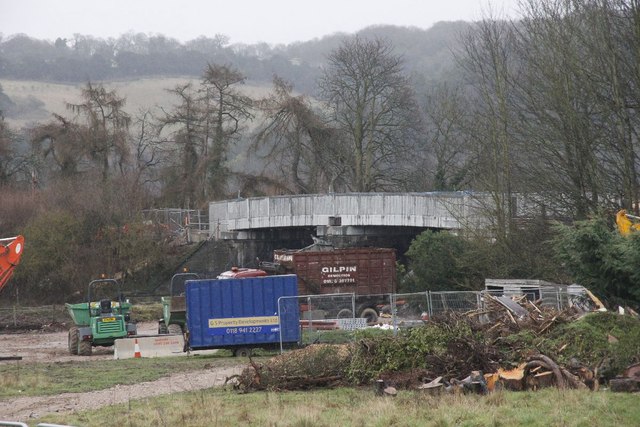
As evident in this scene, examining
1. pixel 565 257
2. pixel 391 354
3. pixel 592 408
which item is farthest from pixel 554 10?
pixel 592 408

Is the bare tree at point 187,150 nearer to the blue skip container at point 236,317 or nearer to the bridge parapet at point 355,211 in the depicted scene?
the bridge parapet at point 355,211

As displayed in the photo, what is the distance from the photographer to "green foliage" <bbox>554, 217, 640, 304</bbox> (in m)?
20.4

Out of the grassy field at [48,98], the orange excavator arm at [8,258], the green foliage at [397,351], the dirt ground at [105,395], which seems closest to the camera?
the dirt ground at [105,395]

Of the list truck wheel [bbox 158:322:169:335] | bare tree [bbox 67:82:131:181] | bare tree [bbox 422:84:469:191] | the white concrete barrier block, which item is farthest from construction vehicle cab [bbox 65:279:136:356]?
bare tree [bbox 67:82:131:181]

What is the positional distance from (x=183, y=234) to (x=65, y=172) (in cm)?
1119

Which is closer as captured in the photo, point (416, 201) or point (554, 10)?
point (554, 10)

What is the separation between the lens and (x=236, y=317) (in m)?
29.0

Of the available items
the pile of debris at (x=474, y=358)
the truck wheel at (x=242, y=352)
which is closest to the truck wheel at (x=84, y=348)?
the truck wheel at (x=242, y=352)

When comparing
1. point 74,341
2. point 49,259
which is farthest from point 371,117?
point 74,341

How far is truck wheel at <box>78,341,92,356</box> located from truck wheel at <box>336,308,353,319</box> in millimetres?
8603

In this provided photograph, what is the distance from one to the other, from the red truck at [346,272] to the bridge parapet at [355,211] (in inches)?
214

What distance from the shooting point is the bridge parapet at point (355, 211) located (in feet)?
161

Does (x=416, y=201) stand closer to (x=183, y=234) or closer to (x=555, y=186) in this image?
(x=555, y=186)

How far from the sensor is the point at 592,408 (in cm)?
1493
